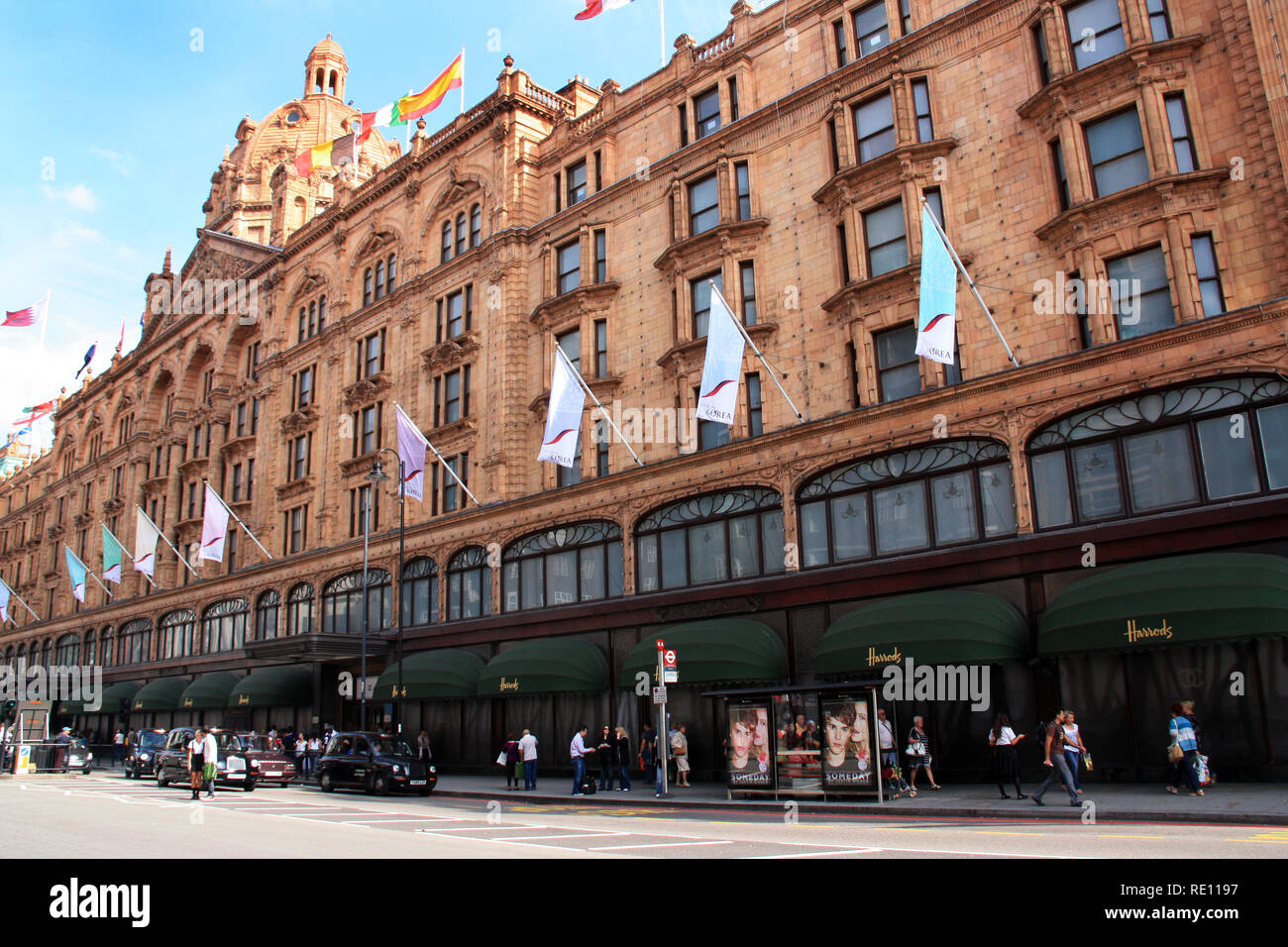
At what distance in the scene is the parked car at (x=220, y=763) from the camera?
31078 mm

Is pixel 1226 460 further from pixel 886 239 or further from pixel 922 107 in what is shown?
pixel 922 107

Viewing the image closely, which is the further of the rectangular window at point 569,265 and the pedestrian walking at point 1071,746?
the rectangular window at point 569,265

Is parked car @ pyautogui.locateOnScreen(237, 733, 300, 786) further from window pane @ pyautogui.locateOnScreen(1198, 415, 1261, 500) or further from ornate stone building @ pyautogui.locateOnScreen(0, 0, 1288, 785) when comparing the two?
window pane @ pyautogui.locateOnScreen(1198, 415, 1261, 500)

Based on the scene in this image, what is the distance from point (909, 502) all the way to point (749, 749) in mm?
8094

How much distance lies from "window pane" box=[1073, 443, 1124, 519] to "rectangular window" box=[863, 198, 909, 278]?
787 cm

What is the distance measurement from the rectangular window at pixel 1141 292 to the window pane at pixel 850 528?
312 inches

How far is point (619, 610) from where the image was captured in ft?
104

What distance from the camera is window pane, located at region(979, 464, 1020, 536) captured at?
78.2 feet

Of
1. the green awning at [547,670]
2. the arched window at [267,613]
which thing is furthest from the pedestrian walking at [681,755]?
the arched window at [267,613]

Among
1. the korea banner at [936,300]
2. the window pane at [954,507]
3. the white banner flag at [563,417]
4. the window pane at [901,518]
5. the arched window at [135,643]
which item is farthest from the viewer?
the arched window at [135,643]

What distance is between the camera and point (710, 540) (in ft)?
99.0

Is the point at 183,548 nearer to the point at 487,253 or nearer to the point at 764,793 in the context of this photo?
the point at 487,253

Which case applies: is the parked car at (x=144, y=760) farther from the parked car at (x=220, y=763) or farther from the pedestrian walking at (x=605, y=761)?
the pedestrian walking at (x=605, y=761)

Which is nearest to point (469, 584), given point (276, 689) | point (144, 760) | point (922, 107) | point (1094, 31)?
point (276, 689)
